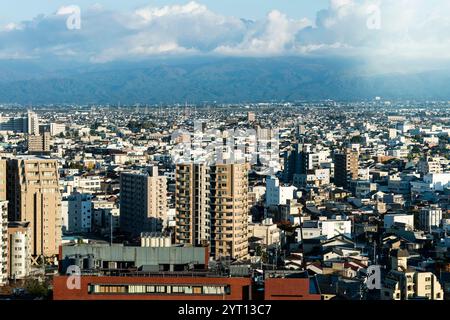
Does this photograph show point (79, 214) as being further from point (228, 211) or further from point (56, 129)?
point (56, 129)

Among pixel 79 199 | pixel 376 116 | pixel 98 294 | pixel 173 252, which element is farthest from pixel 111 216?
pixel 376 116

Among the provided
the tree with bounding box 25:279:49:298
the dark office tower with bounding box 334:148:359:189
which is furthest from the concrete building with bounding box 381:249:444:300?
the dark office tower with bounding box 334:148:359:189

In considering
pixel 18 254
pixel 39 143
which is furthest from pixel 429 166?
pixel 18 254

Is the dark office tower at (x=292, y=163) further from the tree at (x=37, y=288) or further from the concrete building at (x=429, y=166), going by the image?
the tree at (x=37, y=288)

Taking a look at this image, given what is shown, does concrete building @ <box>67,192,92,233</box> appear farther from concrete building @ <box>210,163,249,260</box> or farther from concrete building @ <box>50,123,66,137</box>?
concrete building @ <box>50,123,66,137</box>

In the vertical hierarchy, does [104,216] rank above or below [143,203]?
below

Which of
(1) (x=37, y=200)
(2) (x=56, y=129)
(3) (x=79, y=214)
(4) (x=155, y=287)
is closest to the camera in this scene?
(4) (x=155, y=287)
